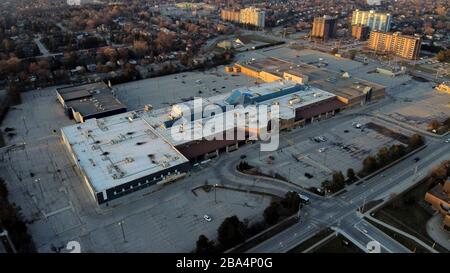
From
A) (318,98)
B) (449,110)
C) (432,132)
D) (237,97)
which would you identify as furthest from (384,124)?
(237,97)

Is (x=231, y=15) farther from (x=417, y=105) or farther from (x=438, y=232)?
(x=438, y=232)

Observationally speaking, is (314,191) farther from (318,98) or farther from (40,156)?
(40,156)

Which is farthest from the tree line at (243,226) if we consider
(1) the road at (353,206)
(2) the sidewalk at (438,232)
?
(2) the sidewalk at (438,232)

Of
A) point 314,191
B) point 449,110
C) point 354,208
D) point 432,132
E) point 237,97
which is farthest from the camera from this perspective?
point 449,110

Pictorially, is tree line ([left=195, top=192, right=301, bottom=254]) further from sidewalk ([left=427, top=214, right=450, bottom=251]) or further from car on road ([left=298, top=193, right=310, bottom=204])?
sidewalk ([left=427, top=214, right=450, bottom=251])

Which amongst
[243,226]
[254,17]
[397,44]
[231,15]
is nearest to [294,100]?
[243,226]

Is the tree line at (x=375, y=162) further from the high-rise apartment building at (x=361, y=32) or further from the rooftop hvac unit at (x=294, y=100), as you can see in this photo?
the high-rise apartment building at (x=361, y=32)

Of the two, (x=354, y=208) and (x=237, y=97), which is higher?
(x=237, y=97)

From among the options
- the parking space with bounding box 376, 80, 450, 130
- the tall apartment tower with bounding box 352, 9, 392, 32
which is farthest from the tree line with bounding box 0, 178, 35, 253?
the tall apartment tower with bounding box 352, 9, 392, 32
